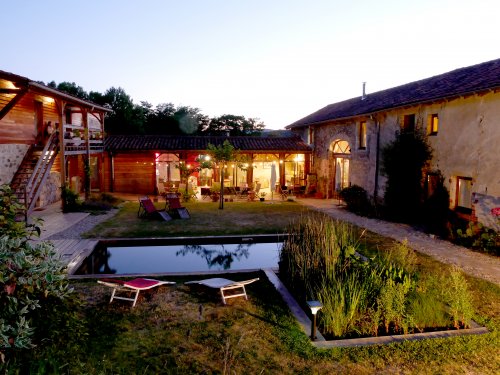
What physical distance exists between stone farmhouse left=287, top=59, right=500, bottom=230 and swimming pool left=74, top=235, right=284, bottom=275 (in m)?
6.02

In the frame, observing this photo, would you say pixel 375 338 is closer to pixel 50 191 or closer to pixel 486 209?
pixel 486 209

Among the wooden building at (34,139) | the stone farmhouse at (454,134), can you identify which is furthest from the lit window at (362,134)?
the wooden building at (34,139)

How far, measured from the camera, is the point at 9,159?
45.4 ft

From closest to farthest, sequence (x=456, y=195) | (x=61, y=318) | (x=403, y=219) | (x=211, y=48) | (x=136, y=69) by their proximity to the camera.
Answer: (x=61, y=318) → (x=456, y=195) → (x=403, y=219) → (x=211, y=48) → (x=136, y=69)

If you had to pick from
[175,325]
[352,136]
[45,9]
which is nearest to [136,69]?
[45,9]

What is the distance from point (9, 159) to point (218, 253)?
9179 millimetres

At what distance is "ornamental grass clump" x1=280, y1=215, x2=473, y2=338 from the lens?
5.32 metres

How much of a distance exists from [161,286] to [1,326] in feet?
14.1

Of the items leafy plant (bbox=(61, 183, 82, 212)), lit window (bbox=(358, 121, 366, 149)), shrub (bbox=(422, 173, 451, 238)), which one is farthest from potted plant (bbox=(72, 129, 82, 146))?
shrub (bbox=(422, 173, 451, 238))

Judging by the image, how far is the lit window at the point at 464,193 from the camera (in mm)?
11766

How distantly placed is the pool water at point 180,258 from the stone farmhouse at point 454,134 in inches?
241

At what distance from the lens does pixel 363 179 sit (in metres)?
17.6

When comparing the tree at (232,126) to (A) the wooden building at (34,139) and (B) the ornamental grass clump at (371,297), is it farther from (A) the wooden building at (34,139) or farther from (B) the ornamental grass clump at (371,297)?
(B) the ornamental grass clump at (371,297)

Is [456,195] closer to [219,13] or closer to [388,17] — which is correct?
[388,17]
